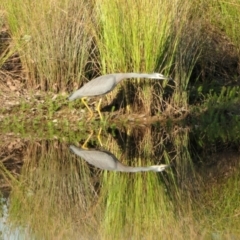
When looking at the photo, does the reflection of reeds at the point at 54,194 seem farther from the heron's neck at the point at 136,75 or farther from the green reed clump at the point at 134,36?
the green reed clump at the point at 134,36

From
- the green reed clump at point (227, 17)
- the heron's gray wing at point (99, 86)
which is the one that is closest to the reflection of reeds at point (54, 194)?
the heron's gray wing at point (99, 86)

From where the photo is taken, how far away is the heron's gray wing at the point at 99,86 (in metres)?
9.91

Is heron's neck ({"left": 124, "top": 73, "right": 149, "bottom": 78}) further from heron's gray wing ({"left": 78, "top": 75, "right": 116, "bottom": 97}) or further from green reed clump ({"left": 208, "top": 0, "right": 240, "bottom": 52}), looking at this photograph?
green reed clump ({"left": 208, "top": 0, "right": 240, "bottom": 52})

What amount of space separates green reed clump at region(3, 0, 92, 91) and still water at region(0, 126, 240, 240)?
3.28 ft

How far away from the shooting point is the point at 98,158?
8797mm

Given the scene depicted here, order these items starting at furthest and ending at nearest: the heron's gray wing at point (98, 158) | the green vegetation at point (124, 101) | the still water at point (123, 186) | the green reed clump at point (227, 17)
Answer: the green reed clump at point (227, 17)
the heron's gray wing at point (98, 158)
the green vegetation at point (124, 101)
the still water at point (123, 186)

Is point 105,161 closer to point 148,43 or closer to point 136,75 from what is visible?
point 136,75

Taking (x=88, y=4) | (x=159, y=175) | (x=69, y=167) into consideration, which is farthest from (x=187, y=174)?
(x=88, y=4)

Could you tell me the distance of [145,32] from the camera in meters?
10.0

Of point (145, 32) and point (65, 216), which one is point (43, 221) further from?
point (145, 32)

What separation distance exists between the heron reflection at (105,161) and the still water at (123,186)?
0.04ft

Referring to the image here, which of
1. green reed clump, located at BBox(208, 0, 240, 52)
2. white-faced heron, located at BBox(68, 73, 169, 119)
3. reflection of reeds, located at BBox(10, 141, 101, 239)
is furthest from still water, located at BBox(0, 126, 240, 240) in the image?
green reed clump, located at BBox(208, 0, 240, 52)

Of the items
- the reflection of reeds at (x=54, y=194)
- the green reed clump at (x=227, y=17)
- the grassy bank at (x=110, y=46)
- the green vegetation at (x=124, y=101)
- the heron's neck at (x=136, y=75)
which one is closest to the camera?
the reflection of reeds at (x=54, y=194)

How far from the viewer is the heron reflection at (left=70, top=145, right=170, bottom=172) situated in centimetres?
828
